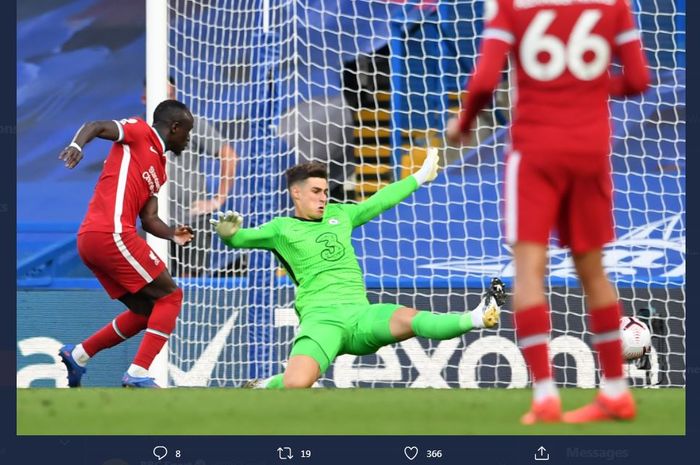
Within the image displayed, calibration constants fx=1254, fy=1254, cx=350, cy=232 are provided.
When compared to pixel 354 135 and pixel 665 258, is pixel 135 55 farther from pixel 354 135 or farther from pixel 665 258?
pixel 665 258

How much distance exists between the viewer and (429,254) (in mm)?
9484

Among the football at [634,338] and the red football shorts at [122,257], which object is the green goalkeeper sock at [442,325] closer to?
the red football shorts at [122,257]

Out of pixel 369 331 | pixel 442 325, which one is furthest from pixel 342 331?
pixel 442 325

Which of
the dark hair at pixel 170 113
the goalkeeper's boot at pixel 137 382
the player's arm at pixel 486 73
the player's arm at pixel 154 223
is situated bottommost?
the goalkeeper's boot at pixel 137 382

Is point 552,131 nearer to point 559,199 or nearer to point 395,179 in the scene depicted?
point 559,199

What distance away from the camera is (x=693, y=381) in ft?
17.4

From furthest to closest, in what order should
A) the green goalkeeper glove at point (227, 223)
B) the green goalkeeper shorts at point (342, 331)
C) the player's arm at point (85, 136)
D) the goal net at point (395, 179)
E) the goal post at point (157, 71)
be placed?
the goal net at point (395, 179)
the goal post at point (157, 71)
the green goalkeeper shorts at point (342, 331)
the green goalkeeper glove at point (227, 223)
the player's arm at point (85, 136)

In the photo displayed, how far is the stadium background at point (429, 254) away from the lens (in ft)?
29.4

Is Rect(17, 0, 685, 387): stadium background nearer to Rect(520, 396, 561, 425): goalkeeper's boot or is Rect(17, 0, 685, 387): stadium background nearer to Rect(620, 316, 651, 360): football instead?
Rect(620, 316, 651, 360): football

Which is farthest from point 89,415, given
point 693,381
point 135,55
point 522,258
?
point 135,55

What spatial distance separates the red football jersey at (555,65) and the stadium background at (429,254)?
4.73 meters

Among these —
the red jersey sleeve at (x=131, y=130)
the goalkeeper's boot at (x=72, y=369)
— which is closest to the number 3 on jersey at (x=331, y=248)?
the red jersey sleeve at (x=131, y=130)
